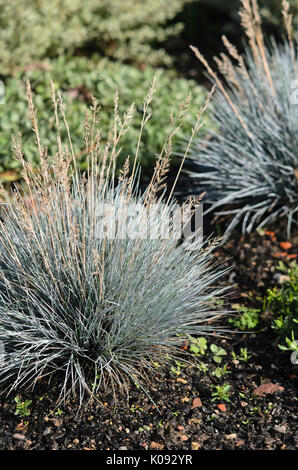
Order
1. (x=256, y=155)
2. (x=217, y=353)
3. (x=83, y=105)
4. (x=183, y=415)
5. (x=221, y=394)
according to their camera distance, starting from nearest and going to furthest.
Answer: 1. (x=183, y=415)
2. (x=221, y=394)
3. (x=217, y=353)
4. (x=256, y=155)
5. (x=83, y=105)

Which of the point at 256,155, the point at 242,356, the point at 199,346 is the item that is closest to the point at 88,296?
the point at 199,346

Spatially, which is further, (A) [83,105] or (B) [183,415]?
(A) [83,105]

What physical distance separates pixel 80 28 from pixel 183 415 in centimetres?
519

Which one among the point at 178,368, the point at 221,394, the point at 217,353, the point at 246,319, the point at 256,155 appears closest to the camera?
the point at 221,394

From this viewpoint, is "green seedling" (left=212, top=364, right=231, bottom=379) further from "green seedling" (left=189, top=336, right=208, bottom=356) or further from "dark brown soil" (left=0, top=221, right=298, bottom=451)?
"green seedling" (left=189, top=336, right=208, bottom=356)

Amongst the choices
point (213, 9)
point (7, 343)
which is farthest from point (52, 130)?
point (213, 9)

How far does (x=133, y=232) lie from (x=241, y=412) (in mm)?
960

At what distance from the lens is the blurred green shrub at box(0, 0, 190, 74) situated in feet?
19.1

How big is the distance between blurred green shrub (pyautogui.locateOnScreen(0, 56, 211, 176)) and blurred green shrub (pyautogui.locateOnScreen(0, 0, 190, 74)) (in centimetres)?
62

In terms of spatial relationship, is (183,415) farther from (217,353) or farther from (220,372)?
(217,353)

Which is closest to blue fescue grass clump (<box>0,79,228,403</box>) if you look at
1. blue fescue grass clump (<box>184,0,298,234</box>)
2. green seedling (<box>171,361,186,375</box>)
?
green seedling (<box>171,361,186,375</box>)

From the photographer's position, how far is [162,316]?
2531 mm

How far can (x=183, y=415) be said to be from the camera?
8.05ft

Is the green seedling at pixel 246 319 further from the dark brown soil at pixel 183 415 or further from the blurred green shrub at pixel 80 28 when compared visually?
the blurred green shrub at pixel 80 28
